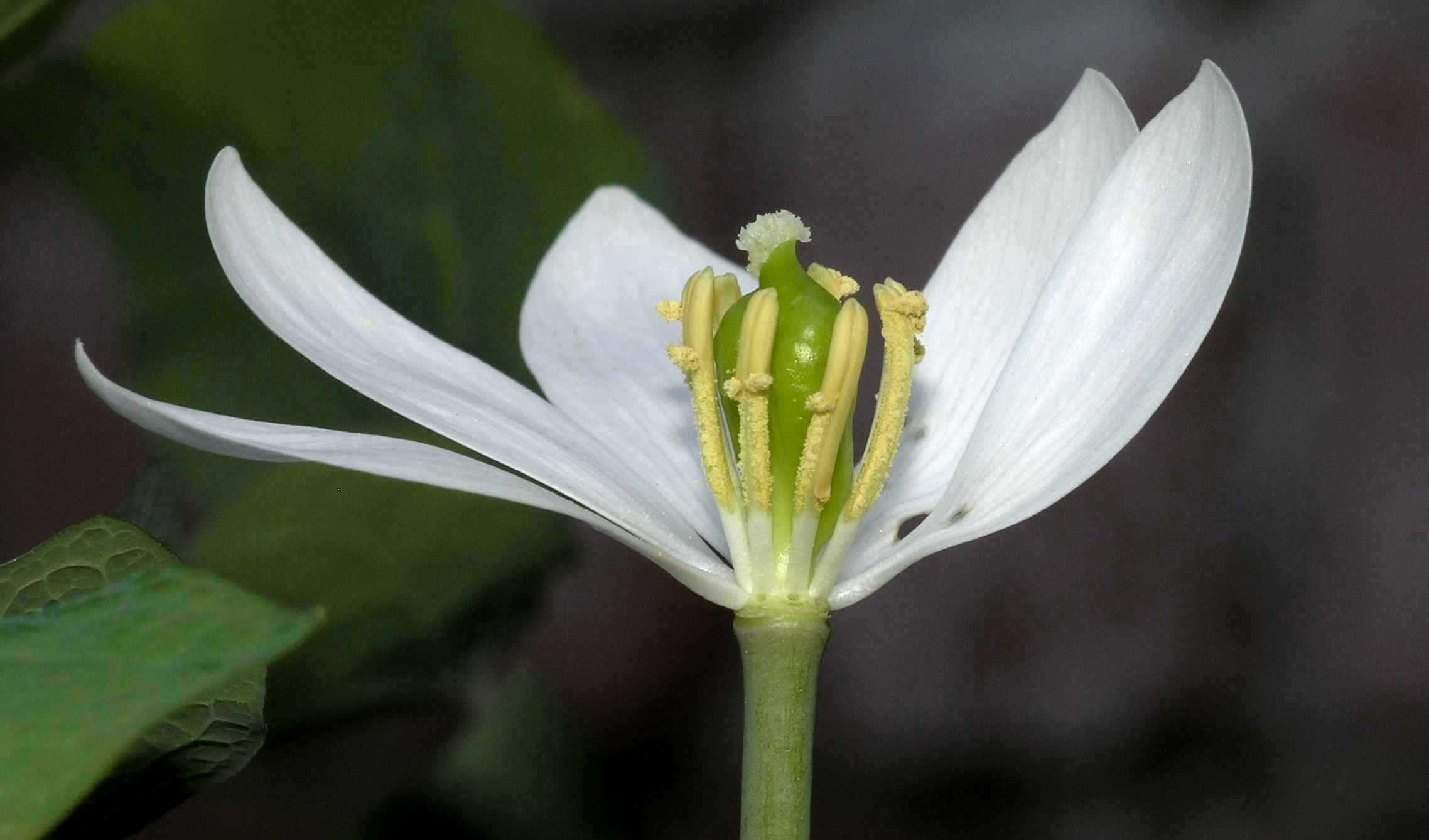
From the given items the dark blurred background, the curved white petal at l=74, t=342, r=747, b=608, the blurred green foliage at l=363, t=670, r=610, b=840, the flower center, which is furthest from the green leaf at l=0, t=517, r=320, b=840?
the dark blurred background

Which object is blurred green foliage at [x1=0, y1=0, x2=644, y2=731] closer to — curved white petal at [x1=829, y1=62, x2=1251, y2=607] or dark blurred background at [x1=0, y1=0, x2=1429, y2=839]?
Answer: curved white petal at [x1=829, y1=62, x2=1251, y2=607]

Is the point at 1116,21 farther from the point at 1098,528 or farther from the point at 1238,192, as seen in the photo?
the point at 1238,192

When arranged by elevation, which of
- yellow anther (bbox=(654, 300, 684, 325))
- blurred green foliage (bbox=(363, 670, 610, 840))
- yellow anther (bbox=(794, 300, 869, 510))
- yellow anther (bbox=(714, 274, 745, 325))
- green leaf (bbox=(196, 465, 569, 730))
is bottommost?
blurred green foliage (bbox=(363, 670, 610, 840))

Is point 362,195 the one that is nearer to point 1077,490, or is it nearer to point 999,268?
point 999,268

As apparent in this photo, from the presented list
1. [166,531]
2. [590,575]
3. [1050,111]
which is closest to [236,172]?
[166,531]

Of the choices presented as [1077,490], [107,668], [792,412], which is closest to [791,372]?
[792,412]

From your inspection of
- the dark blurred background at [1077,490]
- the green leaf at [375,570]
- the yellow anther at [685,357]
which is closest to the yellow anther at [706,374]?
the yellow anther at [685,357]
